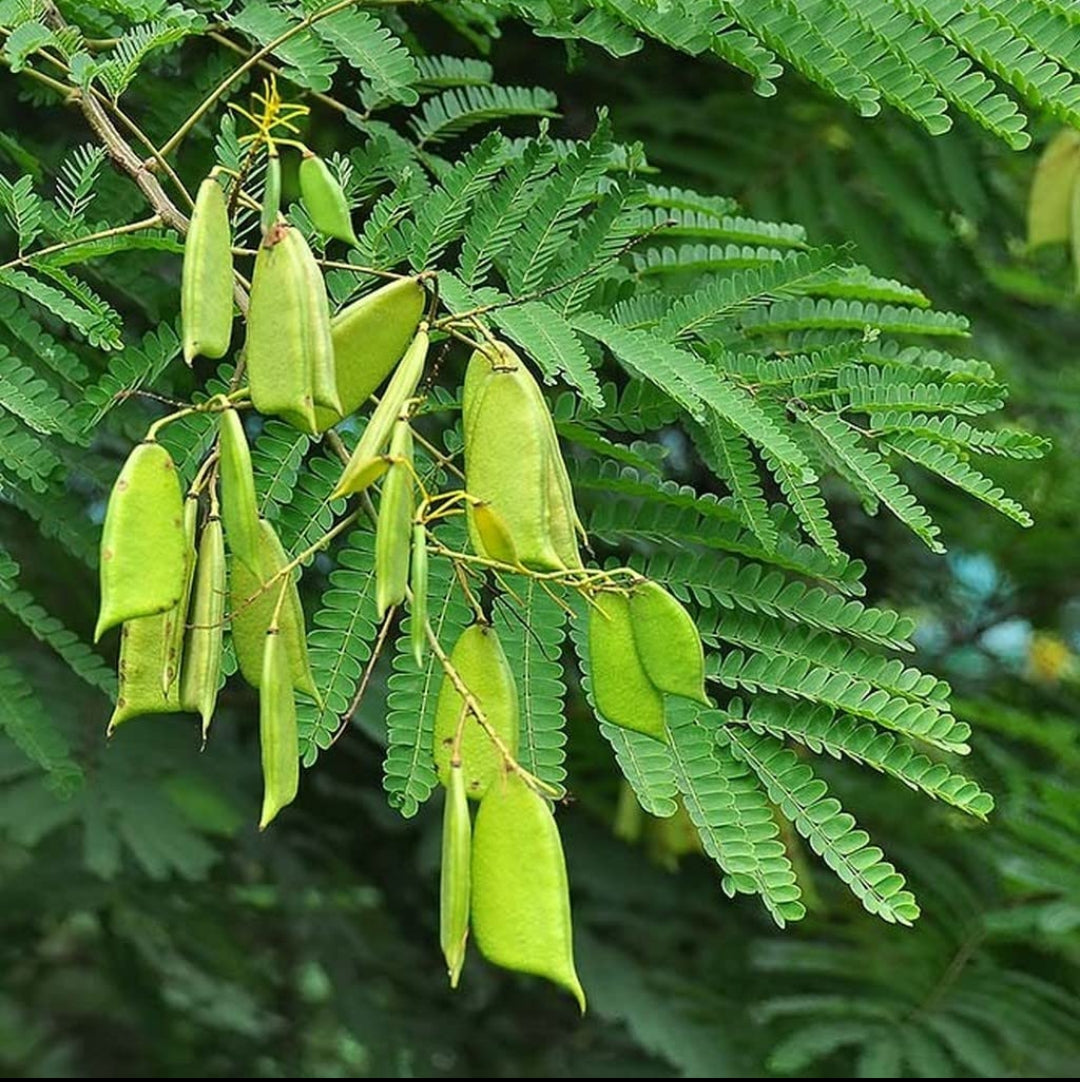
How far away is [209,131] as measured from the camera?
1.72 m

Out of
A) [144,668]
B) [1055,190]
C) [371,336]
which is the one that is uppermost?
[1055,190]

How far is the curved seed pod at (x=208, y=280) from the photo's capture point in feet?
3.39

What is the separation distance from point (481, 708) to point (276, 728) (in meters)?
0.14

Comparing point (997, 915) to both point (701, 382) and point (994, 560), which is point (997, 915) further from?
point (701, 382)

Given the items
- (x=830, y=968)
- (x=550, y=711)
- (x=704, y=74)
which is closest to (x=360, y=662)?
(x=550, y=711)

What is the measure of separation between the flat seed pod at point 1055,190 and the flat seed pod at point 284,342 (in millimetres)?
1394

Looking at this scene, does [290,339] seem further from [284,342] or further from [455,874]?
[455,874]

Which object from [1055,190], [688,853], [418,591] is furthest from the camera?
[688,853]

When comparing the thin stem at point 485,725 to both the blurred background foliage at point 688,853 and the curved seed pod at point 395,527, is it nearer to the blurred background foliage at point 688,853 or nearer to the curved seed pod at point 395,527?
the curved seed pod at point 395,527

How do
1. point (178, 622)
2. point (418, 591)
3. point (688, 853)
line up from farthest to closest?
1. point (688, 853)
2. point (178, 622)
3. point (418, 591)

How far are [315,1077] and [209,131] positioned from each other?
6.69 ft

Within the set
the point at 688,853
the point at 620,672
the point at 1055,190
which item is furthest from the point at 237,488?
the point at 688,853

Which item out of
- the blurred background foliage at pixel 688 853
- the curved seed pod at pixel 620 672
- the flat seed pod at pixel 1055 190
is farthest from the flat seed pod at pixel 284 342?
the flat seed pod at pixel 1055 190

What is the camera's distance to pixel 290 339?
1023mm
